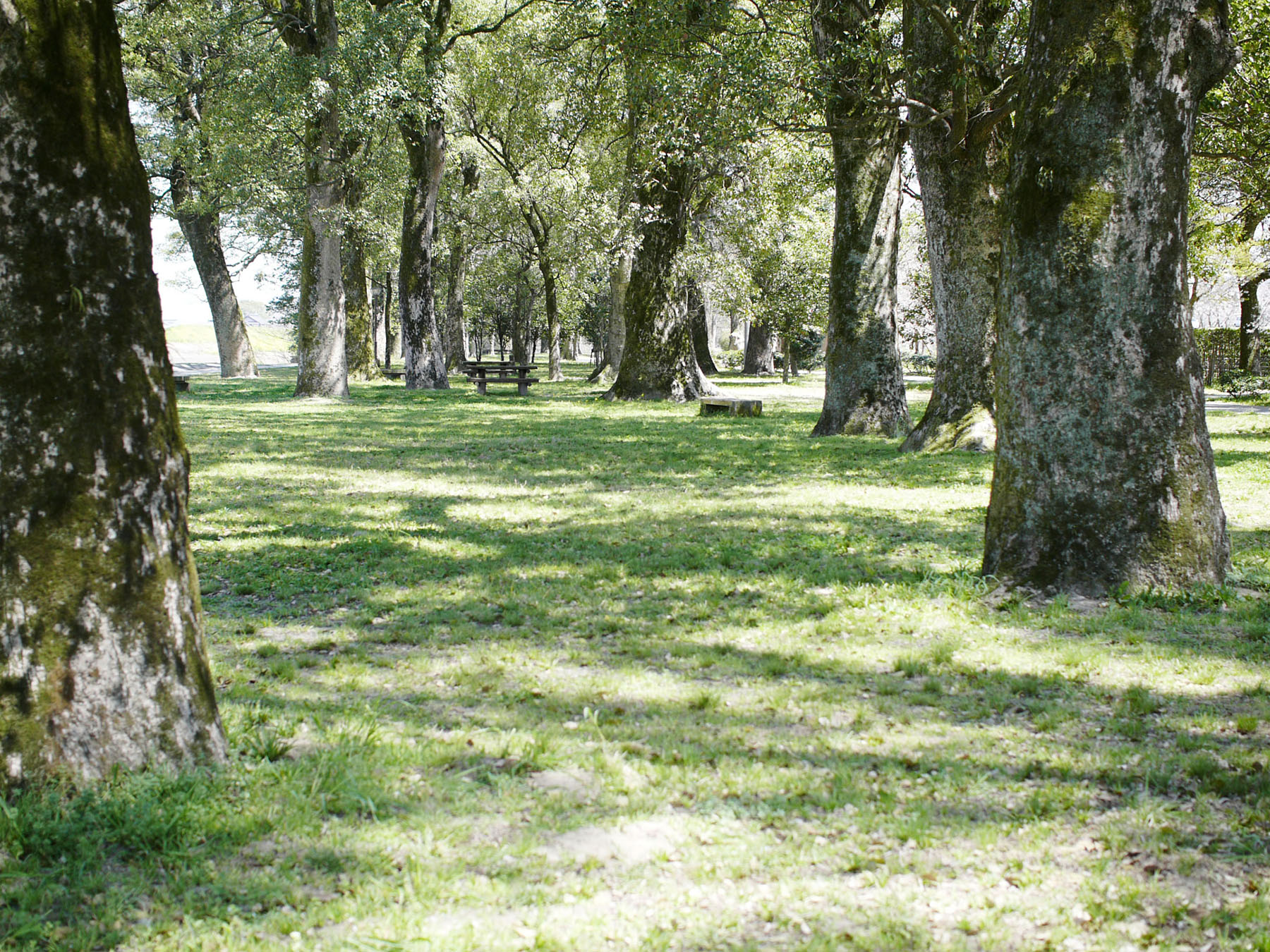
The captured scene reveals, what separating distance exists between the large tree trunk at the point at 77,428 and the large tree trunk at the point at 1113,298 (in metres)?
5.00

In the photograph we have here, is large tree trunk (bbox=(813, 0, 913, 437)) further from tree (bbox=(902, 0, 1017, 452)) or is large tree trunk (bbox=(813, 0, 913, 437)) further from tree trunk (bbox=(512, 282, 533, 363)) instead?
tree trunk (bbox=(512, 282, 533, 363))

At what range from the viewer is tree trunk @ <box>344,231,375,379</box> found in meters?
30.8

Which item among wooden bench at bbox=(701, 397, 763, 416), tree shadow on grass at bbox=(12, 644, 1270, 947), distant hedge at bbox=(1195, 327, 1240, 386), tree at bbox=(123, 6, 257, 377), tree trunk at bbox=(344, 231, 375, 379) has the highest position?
→ tree at bbox=(123, 6, 257, 377)

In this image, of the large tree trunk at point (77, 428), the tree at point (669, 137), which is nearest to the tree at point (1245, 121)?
the tree at point (669, 137)

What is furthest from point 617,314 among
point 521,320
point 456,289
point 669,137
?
point 521,320

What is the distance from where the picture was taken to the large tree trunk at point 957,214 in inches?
476

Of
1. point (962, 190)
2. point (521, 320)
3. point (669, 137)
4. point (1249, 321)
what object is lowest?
point (1249, 321)

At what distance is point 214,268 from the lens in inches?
1347

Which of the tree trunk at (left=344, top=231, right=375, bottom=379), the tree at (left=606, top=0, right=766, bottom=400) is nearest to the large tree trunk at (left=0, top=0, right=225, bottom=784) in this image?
the tree at (left=606, top=0, right=766, bottom=400)

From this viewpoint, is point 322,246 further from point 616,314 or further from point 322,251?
point 616,314

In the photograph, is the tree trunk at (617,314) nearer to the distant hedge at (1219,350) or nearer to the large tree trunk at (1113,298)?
the distant hedge at (1219,350)

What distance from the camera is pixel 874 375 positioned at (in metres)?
15.4

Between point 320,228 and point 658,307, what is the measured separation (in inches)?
312

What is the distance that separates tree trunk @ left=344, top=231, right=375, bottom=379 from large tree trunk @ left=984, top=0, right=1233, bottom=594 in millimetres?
26977
